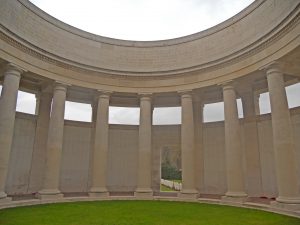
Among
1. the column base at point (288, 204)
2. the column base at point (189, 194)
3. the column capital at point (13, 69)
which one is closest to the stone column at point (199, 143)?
the column base at point (189, 194)

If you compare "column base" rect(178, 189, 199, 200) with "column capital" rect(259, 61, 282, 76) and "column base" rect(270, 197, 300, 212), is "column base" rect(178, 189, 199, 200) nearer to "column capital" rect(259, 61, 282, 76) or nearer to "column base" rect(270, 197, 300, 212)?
"column base" rect(270, 197, 300, 212)

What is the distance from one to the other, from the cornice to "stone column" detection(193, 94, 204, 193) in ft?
27.8

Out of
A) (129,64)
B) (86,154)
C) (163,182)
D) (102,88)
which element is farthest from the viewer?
(163,182)

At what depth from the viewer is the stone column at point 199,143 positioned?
51.1m

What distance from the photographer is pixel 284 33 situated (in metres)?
32.2

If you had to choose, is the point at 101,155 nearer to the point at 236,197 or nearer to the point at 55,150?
the point at 55,150

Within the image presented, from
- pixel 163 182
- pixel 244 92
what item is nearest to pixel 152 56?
pixel 244 92

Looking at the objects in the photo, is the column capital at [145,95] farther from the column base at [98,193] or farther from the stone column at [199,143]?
the column base at [98,193]

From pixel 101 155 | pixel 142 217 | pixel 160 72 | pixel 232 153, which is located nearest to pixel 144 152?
pixel 101 155

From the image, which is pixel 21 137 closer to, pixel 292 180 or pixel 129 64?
pixel 129 64

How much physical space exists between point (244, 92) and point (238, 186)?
60.2 ft

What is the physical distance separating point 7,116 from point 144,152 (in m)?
21.4

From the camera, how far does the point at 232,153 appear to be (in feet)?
126

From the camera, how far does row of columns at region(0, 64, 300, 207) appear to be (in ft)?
104
